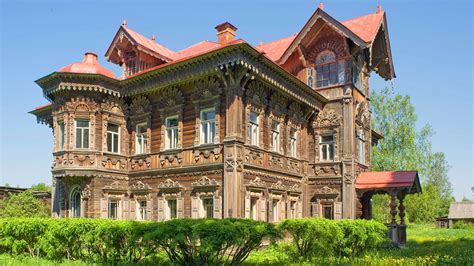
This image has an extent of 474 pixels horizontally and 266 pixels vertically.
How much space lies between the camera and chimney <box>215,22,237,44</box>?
61.5 ft

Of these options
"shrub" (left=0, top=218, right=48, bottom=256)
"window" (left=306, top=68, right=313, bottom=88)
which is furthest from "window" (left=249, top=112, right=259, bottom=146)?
"shrub" (left=0, top=218, right=48, bottom=256)

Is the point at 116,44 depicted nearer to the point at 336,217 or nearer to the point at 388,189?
the point at 336,217

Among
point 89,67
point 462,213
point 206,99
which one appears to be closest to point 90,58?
point 89,67

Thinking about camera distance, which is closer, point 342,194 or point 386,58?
point 342,194

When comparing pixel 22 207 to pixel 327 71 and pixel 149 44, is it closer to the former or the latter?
pixel 149 44

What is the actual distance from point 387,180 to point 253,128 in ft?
24.5

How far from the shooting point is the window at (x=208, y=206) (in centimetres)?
1614

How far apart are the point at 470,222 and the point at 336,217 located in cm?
Result: 4360

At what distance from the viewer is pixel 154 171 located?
58.9 ft

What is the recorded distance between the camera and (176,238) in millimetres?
9891

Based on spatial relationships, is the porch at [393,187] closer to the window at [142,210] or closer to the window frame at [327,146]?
the window frame at [327,146]

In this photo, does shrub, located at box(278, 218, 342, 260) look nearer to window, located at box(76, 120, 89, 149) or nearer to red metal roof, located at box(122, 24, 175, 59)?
window, located at box(76, 120, 89, 149)

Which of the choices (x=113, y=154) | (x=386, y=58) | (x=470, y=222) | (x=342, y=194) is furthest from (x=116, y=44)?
(x=470, y=222)

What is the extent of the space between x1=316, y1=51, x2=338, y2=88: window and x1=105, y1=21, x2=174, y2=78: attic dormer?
23.2ft
